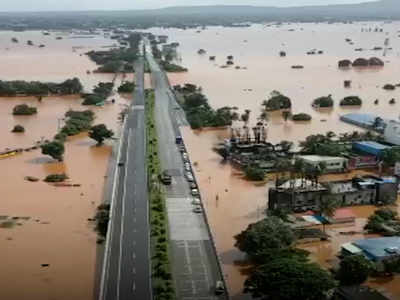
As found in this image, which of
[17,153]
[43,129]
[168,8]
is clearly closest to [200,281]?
[17,153]

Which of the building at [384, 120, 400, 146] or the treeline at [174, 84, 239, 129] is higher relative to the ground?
the building at [384, 120, 400, 146]

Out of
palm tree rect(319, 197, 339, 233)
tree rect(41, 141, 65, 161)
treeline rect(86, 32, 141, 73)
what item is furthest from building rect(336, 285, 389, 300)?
treeline rect(86, 32, 141, 73)

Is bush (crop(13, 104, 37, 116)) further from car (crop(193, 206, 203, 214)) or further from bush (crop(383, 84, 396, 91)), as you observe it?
bush (crop(383, 84, 396, 91))

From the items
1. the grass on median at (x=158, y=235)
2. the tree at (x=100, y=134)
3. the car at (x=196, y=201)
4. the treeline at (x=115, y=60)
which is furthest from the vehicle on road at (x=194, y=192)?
the treeline at (x=115, y=60)

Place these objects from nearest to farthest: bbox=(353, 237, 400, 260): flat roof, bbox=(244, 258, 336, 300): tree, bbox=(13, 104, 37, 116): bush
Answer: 1. bbox=(244, 258, 336, 300): tree
2. bbox=(353, 237, 400, 260): flat roof
3. bbox=(13, 104, 37, 116): bush

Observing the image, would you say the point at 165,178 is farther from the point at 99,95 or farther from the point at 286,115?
the point at 99,95

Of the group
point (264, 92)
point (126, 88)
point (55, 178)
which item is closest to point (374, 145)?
point (55, 178)

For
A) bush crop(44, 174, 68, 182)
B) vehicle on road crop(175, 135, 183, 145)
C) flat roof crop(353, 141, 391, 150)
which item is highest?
flat roof crop(353, 141, 391, 150)
